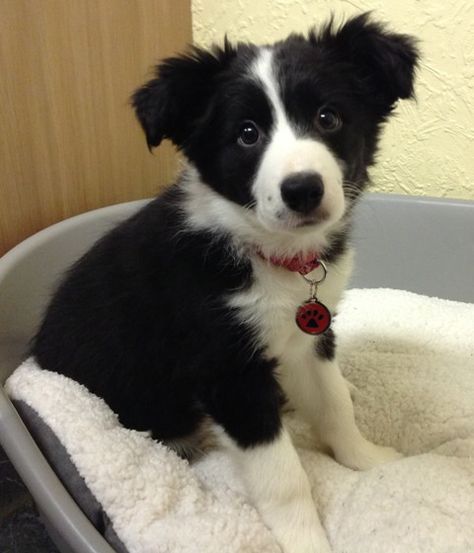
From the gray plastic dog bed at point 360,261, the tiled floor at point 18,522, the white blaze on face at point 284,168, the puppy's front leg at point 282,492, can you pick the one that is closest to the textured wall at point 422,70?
the gray plastic dog bed at point 360,261

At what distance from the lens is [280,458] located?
4.68 ft

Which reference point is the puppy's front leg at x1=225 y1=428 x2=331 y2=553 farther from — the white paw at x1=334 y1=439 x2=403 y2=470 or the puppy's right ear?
the puppy's right ear

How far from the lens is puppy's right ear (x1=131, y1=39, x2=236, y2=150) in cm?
135

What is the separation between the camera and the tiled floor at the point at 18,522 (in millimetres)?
1834

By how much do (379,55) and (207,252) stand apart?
59 cm

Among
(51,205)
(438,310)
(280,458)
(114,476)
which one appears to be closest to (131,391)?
(114,476)

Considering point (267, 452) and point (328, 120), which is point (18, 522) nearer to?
point (267, 452)

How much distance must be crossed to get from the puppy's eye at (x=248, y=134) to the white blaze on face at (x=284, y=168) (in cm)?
5

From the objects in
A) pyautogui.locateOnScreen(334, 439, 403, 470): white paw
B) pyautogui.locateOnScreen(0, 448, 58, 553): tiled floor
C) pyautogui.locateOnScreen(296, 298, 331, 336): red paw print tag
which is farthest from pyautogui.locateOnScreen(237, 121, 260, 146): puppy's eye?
pyautogui.locateOnScreen(0, 448, 58, 553): tiled floor

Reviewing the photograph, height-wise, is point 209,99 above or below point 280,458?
above

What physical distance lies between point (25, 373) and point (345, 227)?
967 millimetres

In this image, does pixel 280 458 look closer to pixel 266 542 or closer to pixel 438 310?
pixel 266 542

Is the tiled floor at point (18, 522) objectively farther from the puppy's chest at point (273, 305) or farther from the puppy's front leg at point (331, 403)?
the puppy's chest at point (273, 305)

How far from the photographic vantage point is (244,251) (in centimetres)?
151
